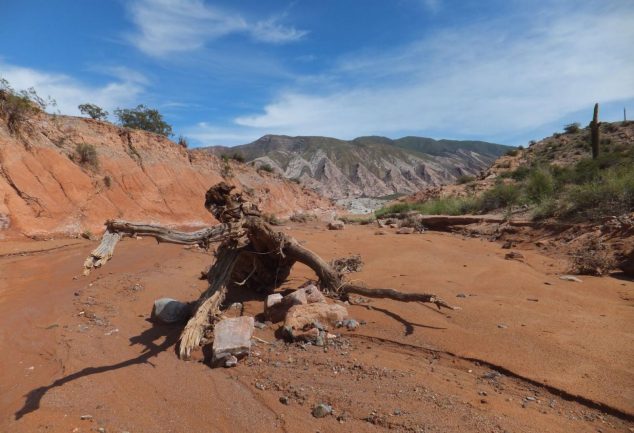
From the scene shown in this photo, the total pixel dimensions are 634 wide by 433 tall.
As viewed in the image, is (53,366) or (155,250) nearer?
(53,366)

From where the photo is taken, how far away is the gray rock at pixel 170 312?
4.29 meters

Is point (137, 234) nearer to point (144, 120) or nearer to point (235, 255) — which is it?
point (235, 255)

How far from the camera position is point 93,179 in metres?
13.3

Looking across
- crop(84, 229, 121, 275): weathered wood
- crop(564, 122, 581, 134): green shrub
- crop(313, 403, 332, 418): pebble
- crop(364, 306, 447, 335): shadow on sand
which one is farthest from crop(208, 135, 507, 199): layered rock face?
crop(313, 403, 332, 418): pebble

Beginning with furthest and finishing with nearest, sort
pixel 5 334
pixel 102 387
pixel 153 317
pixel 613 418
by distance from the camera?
pixel 153 317
pixel 5 334
pixel 102 387
pixel 613 418

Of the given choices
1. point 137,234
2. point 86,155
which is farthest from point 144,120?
point 137,234

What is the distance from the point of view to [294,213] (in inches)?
1005

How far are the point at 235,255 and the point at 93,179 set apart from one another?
11.3 meters

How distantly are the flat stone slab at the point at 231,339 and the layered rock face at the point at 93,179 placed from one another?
872 cm

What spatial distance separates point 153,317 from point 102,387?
155cm

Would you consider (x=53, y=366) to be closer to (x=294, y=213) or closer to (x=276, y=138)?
(x=294, y=213)

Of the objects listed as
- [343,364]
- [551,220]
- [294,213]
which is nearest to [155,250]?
[343,364]

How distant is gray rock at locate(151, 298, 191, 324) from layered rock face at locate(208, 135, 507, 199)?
56.9 meters

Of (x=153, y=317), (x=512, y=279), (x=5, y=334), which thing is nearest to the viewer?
(x=5, y=334)
